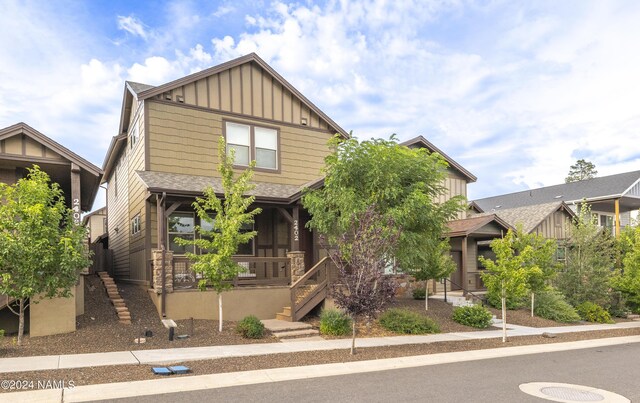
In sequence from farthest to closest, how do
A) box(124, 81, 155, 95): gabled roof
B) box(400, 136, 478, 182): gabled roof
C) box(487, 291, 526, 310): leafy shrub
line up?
box(400, 136, 478, 182): gabled roof, box(487, 291, 526, 310): leafy shrub, box(124, 81, 155, 95): gabled roof

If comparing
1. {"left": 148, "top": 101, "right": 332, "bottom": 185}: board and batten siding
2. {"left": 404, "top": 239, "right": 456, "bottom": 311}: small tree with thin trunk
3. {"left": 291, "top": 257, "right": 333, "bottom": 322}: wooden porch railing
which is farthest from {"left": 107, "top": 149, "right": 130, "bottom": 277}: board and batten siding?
{"left": 404, "top": 239, "right": 456, "bottom": 311}: small tree with thin trunk

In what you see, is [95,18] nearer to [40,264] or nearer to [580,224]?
[40,264]

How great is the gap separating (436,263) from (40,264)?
489 inches

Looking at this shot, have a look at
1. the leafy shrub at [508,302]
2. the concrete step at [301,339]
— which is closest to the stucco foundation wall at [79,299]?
the concrete step at [301,339]

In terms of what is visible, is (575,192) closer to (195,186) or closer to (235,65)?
(235,65)

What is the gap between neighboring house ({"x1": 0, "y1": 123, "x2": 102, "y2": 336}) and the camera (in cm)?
1127

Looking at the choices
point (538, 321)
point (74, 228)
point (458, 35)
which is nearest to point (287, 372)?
point (74, 228)

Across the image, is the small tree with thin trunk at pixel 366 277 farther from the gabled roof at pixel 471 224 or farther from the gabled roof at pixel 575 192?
the gabled roof at pixel 575 192

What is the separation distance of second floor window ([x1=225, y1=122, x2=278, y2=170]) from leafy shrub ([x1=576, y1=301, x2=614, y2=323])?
1404cm

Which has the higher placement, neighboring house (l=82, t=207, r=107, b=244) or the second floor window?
the second floor window

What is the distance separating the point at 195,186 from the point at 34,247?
5483 mm

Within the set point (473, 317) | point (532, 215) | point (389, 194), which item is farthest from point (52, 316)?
point (532, 215)

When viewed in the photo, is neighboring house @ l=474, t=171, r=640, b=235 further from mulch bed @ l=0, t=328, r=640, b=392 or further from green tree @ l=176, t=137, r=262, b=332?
green tree @ l=176, t=137, r=262, b=332

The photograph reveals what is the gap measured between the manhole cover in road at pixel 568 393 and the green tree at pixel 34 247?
979cm
